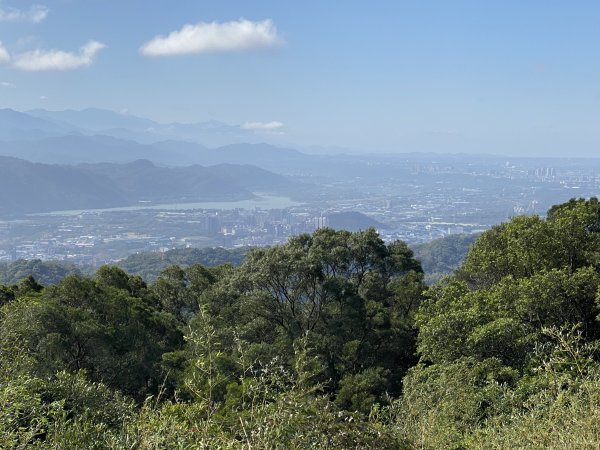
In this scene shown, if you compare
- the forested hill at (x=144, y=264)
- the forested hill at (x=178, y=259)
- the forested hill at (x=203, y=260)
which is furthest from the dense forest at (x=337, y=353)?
the forested hill at (x=178, y=259)

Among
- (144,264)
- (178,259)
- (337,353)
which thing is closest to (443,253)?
(178,259)

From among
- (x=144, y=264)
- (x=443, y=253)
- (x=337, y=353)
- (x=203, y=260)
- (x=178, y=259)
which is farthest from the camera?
(x=178, y=259)

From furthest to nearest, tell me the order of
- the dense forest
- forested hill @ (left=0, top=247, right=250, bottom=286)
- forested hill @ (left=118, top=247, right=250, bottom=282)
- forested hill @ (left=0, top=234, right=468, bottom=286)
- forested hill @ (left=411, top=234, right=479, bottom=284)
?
forested hill @ (left=118, top=247, right=250, bottom=282) < forested hill @ (left=411, top=234, right=479, bottom=284) < forested hill @ (left=0, top=234, right=468, bottom=286) < forested hill @ (left=0, top=247, right=250, bottom=286) < the dense forest

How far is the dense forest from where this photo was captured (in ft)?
17.2

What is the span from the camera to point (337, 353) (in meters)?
15.5

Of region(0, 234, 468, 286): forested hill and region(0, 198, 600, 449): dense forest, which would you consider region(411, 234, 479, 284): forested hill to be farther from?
region(0, 198, 600, 449): dense forest

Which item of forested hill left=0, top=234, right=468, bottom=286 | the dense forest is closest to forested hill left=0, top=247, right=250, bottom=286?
forested hill left=0, top=234, right=468, bottom=286

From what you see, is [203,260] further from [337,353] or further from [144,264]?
[337,353]

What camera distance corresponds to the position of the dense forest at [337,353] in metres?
5.24

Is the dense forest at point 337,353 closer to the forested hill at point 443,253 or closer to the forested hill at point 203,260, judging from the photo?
the forested hill at point 203,260

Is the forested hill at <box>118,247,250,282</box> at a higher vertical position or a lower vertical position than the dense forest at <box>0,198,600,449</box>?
lower

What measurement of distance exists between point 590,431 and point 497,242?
10.6 metres

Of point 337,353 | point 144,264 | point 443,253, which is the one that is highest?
point 337,353

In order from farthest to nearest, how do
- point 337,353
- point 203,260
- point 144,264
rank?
point 144,264 < point 203,260 < point 337,353
